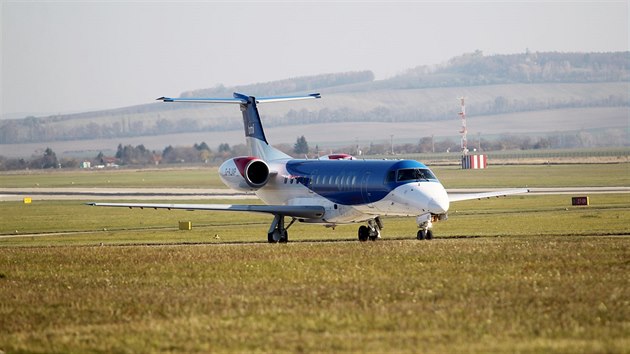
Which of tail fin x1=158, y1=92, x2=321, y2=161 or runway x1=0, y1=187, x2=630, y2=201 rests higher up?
tail fin x1=158, y1=92, x2=321, y2=161

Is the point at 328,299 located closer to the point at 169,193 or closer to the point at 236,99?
the point at 236,99

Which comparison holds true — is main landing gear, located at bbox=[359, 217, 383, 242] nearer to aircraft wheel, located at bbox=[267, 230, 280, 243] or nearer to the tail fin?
aircraft wheel, located at bbox=[267, 230, 280, 243]

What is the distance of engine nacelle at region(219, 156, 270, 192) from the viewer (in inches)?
1802

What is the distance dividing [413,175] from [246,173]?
7.81 metres

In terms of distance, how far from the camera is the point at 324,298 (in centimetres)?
2370

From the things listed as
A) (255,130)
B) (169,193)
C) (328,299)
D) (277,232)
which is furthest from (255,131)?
(169,193)

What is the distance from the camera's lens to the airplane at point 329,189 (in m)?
39.8

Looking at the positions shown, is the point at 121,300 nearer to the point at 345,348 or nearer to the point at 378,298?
the point at 378,298

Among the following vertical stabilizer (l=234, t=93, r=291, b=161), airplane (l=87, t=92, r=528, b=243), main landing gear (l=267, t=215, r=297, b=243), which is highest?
vertical stabilizer (l=234, t=93, r=291, b=161)

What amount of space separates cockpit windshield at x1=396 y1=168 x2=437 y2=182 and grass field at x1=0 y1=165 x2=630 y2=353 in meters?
4.88

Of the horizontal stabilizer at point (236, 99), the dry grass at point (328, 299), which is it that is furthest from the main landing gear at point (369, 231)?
the dry grass at point (328, 299)

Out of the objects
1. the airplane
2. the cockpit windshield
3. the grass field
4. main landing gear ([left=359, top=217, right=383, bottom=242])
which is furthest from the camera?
main landing gear ([left=359, top=217, right=383, bottom=242])

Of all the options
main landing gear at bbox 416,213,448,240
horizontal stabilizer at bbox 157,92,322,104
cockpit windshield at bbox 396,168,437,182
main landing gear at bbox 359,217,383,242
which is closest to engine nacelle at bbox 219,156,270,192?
horizontal stabilizer at bbox 157,92,322,104

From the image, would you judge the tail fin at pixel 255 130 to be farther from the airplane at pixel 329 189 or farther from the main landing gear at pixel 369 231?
the main landing gear at pixel 369 231
